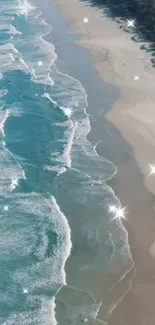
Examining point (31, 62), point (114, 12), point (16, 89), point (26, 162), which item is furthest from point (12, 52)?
point (26, 162)

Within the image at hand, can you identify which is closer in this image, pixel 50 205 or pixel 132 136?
pixel 50 205

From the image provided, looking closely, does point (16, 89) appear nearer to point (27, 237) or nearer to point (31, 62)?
point (31, 62)

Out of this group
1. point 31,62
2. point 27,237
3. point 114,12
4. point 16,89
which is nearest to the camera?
point 27,237

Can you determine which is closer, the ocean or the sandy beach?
the sandy beach

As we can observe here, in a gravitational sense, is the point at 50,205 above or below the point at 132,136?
below
